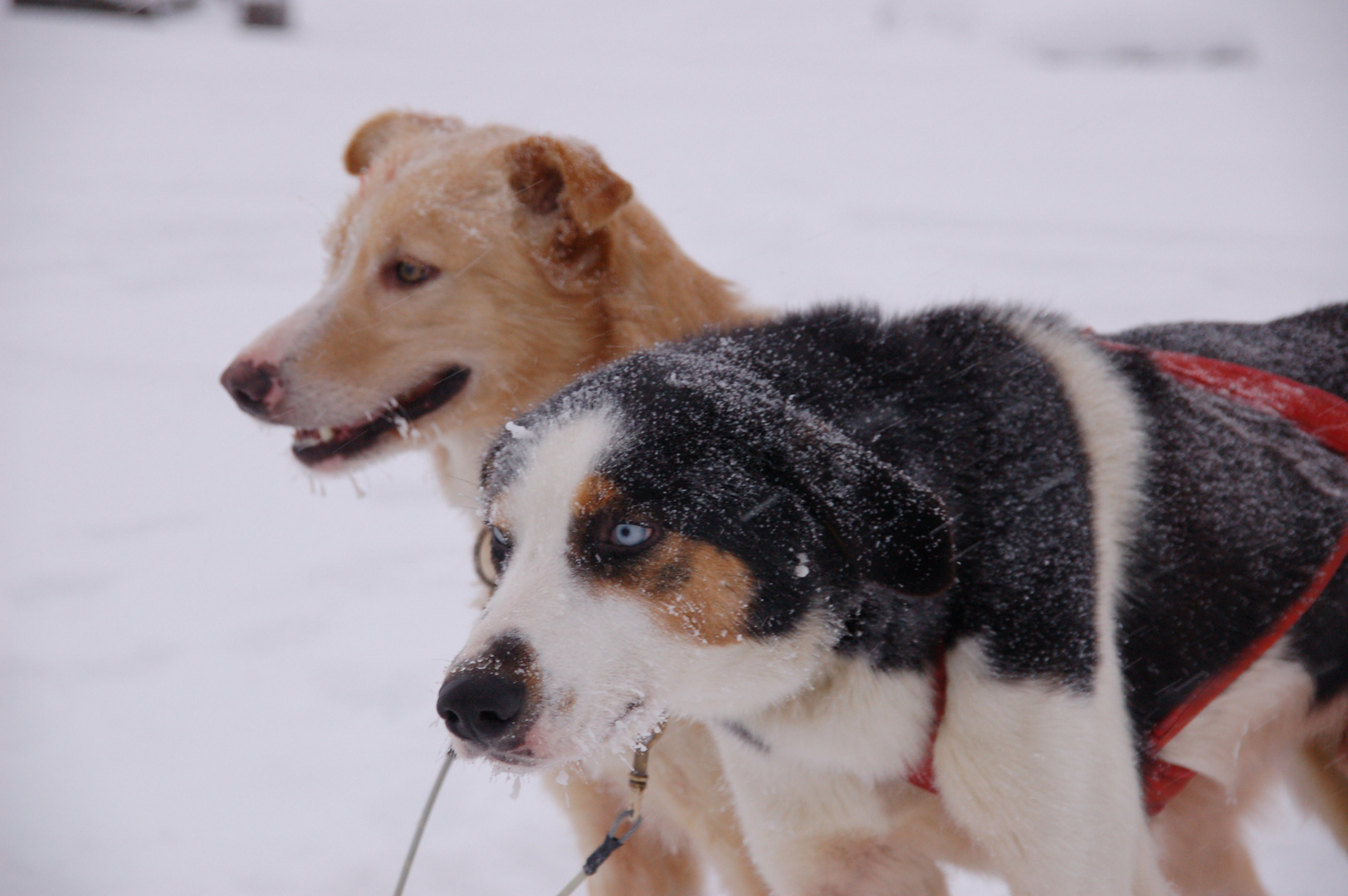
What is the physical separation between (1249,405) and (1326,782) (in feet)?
3.49

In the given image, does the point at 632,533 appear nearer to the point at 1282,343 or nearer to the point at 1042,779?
the point at 1042,779

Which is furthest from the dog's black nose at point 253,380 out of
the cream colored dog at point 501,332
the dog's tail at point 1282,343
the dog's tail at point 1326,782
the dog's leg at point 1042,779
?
the dog's tail at point 1326,782

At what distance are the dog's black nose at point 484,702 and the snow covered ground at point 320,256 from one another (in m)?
1.34

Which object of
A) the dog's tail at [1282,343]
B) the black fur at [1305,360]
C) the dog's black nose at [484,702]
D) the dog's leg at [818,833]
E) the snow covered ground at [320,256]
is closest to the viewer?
the dog's black nose at [484,702]

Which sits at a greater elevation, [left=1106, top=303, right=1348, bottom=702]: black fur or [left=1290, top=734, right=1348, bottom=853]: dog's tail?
[left=1106, top=303, right=1348, bottom=702]: black fur

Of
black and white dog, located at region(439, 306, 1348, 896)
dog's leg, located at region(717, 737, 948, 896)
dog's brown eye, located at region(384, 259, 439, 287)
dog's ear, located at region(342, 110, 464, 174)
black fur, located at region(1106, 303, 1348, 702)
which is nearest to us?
black and white dog, located at region(439, 306, 1348, 896)

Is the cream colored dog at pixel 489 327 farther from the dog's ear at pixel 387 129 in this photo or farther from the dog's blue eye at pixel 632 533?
the dog's blue eye at pixel 632 533

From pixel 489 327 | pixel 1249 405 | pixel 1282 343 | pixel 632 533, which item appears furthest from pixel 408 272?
pixel 1282 343

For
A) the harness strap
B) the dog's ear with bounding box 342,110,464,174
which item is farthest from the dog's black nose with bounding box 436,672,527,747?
the dog's ear with bounding box 342,110,464,174

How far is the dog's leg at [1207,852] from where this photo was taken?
260 centimetres

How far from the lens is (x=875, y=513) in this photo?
1597 millimetres

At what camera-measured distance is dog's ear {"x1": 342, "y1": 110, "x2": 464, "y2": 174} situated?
2.90 m

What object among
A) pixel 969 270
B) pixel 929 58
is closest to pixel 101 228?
pixel 969 270

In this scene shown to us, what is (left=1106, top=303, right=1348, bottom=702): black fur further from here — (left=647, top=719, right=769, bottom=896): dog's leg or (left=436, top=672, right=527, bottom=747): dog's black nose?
(left=436, top=672, right=527, bottom=747): dog's black nose
